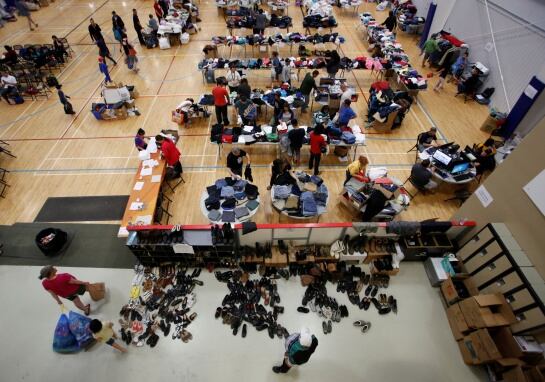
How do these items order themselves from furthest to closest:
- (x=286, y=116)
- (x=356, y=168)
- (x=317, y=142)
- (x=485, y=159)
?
(x=286, y=116) < (x=485, y=159) < (x=317, y=142) < (x=356, y=168)

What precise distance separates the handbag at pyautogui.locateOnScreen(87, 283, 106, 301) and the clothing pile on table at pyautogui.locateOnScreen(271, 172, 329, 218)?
5.10 m

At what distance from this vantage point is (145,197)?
29.7ft

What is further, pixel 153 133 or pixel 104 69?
pixel 104 69

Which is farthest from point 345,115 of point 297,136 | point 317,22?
point 317,22

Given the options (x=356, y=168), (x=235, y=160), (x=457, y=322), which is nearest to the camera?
(x=457, y=322)

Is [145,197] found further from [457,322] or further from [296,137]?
[457,322]

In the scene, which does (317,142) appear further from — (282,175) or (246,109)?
(246,109)

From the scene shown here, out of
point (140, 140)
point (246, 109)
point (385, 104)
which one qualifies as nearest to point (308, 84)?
point (246, 109)

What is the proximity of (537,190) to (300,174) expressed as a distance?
575cm

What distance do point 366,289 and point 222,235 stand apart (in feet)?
13.6

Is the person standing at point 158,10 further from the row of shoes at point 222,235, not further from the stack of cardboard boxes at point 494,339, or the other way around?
the stack of cardboard boxes at point 494,339

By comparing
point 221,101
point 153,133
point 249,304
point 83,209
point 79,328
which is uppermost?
point 221,101

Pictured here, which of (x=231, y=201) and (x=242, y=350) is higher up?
(x=231, y=201)

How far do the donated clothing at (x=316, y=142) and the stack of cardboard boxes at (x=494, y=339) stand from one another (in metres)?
5.68
